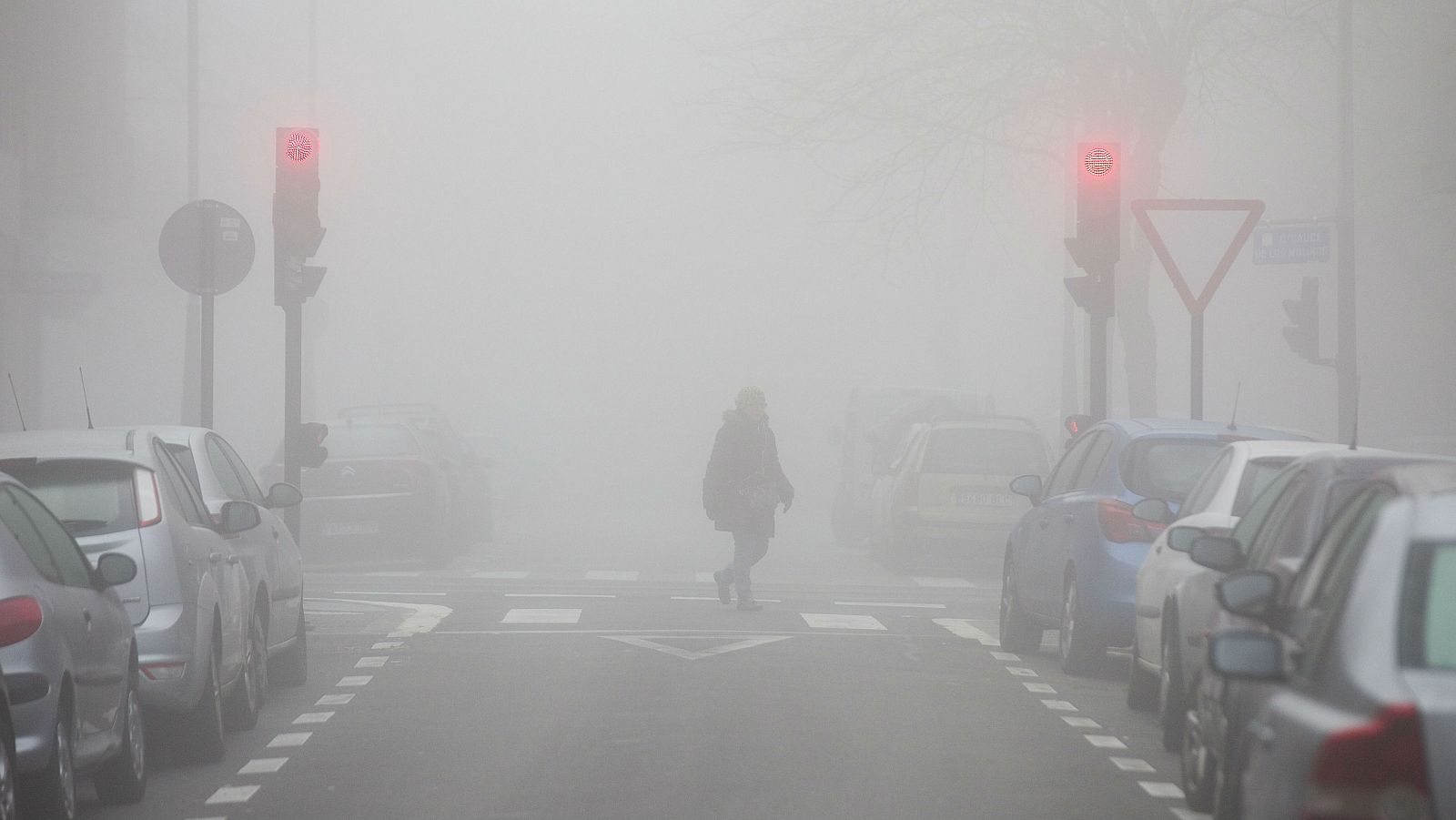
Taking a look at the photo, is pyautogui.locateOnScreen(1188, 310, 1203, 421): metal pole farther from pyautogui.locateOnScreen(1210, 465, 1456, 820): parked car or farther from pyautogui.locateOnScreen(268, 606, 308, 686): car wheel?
pyautogui.locateOnScreen(1210, 465, 1456, 820): parked car

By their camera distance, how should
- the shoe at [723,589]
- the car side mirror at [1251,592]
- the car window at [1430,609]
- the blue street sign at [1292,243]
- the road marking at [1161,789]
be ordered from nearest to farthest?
the car window at [1430,609]
the car side mirror at [1251,592]
the road marking at [1161,789]
the shoe at [723,589]
the blue street sign at [1292,243]

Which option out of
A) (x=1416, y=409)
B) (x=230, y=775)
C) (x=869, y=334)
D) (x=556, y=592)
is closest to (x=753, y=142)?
(x=556, y=592)

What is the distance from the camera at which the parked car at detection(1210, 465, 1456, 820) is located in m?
4.43

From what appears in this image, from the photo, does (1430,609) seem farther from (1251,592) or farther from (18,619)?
(18,619)

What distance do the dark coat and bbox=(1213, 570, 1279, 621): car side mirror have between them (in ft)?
44.6

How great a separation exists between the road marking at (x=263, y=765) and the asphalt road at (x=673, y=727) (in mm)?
22

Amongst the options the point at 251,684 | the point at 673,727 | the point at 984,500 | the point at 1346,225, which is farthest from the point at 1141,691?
the point at 1346,225

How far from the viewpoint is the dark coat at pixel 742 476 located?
2039 cm

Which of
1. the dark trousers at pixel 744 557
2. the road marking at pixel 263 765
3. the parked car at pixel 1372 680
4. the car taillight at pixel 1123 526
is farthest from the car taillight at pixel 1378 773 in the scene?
the dark trousers at pixel 744 557

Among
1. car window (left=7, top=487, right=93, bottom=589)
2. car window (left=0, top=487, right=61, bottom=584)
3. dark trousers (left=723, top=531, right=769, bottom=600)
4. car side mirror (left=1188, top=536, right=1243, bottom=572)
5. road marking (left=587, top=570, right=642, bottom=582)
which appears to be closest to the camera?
car window (left=0, top=487, right=61, bottom=584)

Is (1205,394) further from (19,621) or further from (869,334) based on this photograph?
(19,621)

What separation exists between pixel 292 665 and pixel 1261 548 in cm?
660

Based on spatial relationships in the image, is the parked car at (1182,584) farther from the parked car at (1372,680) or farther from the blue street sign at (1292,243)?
the blue street sign at (1292,243)

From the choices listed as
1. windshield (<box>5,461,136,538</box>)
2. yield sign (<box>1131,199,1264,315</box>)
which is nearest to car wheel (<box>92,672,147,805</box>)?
windshield (<box>5,461,136,538</box>)
